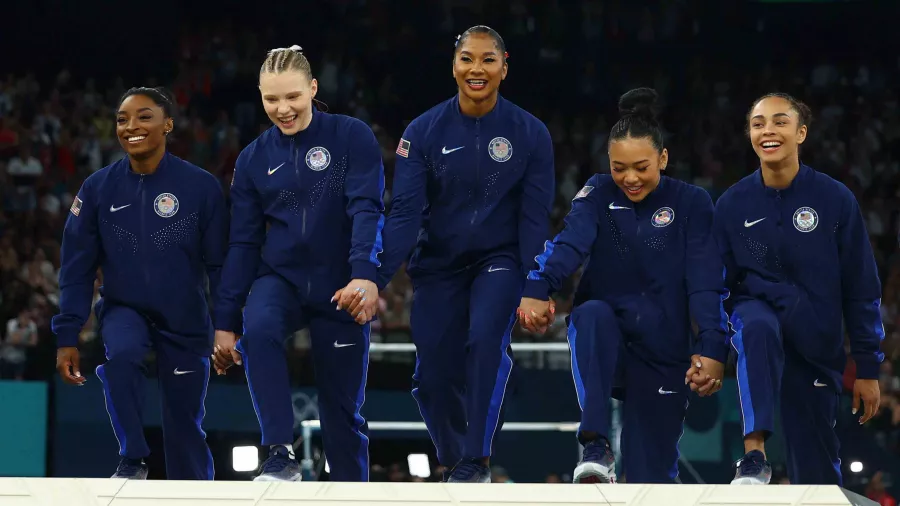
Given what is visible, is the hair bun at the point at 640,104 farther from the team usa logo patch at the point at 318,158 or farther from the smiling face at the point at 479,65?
the team usa logo patch at the point at 318,158

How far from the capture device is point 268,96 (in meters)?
5.14

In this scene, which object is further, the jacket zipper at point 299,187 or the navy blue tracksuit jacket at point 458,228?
the navy blue tracksuit jacket at point 458,228

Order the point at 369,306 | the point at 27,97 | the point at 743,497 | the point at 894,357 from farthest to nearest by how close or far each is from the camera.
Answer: the point at 27,97 < the point at 894,357 < the point at 369,306 < the point at 743,497

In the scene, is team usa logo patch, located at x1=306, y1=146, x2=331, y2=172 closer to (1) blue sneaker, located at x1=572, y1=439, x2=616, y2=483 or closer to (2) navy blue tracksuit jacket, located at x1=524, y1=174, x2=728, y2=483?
(2) navy blue tracksuit jacket, located at x1=524, y1=174, x2=728, y2=483

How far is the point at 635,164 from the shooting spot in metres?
5.16

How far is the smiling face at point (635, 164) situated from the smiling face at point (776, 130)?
402 mm

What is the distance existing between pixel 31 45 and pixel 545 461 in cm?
827

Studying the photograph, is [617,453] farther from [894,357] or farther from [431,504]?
[431,504]

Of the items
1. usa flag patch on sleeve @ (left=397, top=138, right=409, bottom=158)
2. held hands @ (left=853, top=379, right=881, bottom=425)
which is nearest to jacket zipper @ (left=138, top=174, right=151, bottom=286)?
usa flag patch on sleeve @ (left=397, top=138, right=409, bottom=158)

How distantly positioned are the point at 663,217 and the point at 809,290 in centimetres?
62

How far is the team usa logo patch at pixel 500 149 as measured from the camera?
17.2 feet

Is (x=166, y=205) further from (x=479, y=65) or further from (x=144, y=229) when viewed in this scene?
(x=479, y=65)

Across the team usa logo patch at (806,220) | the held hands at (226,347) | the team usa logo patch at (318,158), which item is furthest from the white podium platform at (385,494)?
the team usa logo patch at (318,158)

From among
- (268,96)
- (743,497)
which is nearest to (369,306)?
(268,96)
